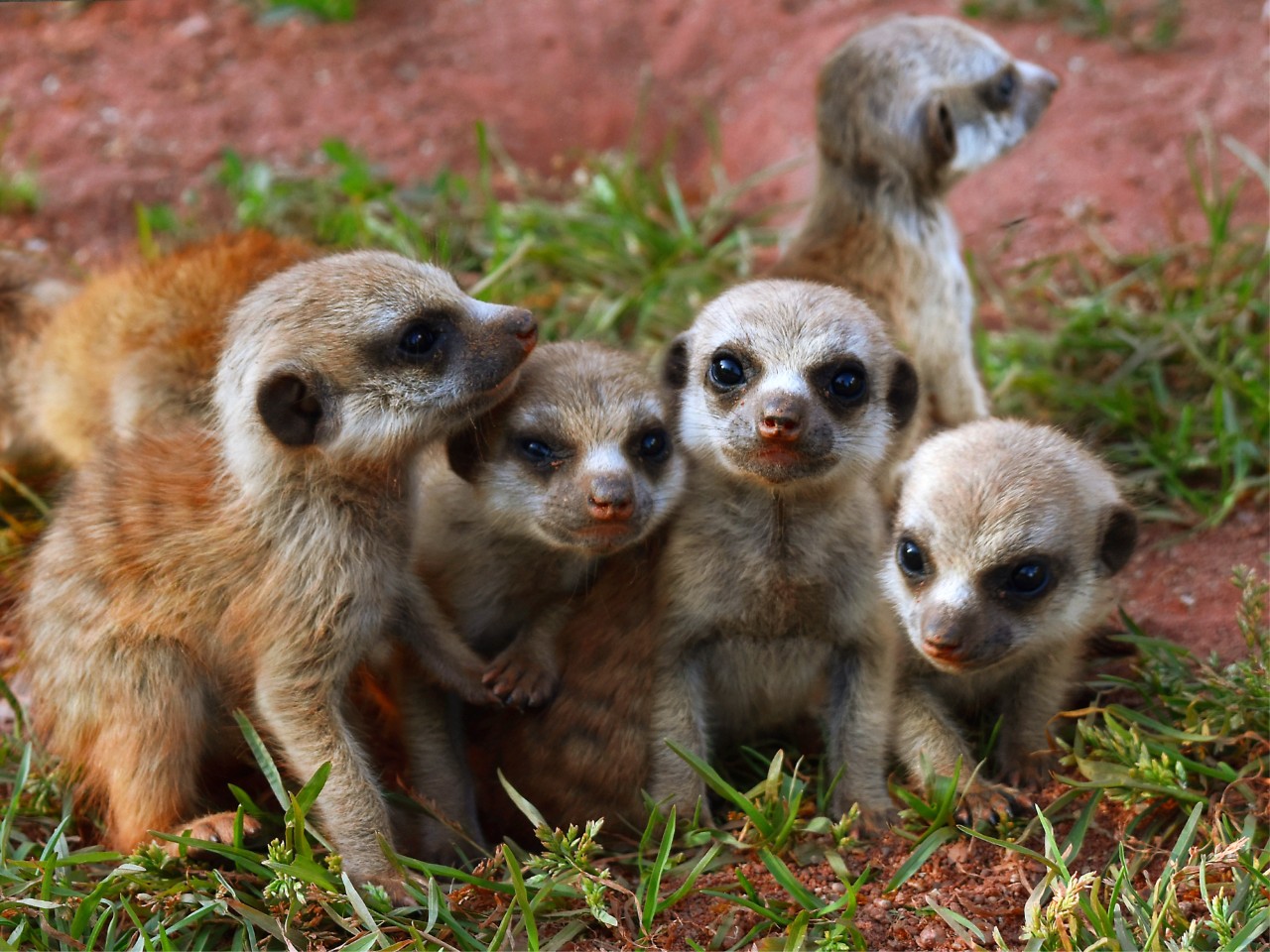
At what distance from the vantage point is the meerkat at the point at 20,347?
5637mm

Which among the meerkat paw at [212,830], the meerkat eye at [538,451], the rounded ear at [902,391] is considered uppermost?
the meerkat eye at [538,451]

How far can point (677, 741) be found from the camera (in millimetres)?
4012

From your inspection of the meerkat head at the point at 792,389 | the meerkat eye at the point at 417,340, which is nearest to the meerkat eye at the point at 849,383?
the meerkat head at the point at 792,389

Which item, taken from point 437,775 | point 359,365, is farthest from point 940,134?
point 437,775

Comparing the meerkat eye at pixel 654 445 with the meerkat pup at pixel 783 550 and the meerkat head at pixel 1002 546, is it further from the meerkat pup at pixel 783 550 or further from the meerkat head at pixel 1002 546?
the meerkat head at pixel 1002 546

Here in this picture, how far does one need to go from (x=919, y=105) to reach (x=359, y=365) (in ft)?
9.41

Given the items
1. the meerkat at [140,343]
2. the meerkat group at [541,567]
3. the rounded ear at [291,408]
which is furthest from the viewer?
the meerkat at [140,343]

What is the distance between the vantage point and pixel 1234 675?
13.3ft

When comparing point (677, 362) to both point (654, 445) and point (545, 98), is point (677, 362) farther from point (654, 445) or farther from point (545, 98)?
point (545, 98)

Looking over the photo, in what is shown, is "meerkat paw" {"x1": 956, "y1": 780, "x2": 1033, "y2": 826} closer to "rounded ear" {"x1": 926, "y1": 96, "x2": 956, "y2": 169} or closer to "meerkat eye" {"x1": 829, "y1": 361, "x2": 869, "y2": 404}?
"meerkat eye" {"x1": 829, "y1": 361, "x2": 869, "y2": 404}

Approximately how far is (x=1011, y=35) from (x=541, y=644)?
5064 millimetres

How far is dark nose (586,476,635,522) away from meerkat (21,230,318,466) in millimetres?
1502

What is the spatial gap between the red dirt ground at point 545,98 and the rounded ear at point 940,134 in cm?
138

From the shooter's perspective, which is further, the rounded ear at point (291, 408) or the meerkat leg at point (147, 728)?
the meerkat leg at point (147, 728)
